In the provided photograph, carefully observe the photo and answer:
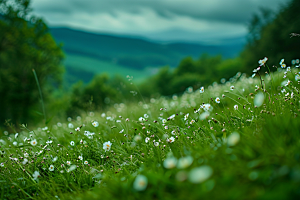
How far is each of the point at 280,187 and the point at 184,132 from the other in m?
1.74

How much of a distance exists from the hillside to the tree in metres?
68.6

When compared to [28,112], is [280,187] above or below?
below

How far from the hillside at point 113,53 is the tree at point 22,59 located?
68632mm

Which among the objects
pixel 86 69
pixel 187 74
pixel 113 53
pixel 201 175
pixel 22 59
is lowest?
pixel 201 175

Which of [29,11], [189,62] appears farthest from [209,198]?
[189,62]

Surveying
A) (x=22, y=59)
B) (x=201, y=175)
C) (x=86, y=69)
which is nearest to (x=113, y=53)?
(x=86, y=69)

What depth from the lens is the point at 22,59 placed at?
19266mm

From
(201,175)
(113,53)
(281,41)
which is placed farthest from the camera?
(113,53)

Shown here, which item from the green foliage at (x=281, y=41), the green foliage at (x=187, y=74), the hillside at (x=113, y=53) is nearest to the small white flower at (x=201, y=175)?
the green foliage at (x=281, y=41)

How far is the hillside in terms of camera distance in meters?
94.4

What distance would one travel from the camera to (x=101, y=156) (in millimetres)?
2721

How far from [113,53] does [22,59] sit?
11695cm

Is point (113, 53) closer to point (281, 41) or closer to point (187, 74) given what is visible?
point (187, 74)

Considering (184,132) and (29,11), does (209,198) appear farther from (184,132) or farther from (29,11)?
(29,11)
